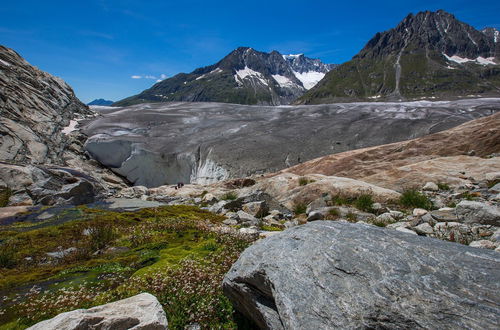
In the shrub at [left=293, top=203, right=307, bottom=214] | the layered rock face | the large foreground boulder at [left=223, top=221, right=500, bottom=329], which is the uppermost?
the layered rock face

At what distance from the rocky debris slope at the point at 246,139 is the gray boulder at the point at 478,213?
3112cm

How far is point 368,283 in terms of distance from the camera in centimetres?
365

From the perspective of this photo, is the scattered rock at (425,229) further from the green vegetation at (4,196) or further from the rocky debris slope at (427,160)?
the green vegetation at (4,196)

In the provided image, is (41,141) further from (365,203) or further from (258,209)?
(365,203)

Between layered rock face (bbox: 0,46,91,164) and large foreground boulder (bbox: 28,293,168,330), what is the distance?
39.4 metres

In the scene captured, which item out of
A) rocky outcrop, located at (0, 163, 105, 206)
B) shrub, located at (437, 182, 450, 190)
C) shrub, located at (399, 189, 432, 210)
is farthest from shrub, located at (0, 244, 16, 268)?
shrub, located at (437, 182, 450, 190)

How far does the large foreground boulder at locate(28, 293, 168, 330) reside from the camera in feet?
12.4

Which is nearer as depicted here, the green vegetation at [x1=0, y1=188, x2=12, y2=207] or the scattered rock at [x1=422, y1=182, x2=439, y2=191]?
the scattered rock at [x1=422, y1=182, x2=439, y2=191]

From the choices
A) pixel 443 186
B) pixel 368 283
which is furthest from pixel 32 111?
pixel 368 283

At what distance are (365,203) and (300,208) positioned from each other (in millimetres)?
3755

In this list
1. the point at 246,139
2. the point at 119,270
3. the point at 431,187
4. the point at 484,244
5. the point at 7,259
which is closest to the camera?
the point at 484,244

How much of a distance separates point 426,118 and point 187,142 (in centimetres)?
3986

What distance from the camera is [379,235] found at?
178 inches

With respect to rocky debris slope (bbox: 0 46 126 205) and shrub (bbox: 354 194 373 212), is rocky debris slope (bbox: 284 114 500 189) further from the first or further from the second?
rocky debris slope (bbox: 0 46 126 205)
